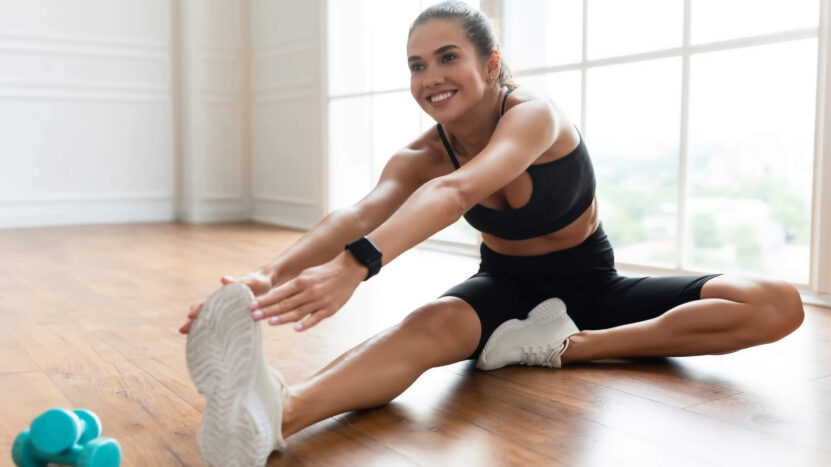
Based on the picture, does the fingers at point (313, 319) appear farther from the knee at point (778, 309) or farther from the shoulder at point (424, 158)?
the knee at point (778, 309)

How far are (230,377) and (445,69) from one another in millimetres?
705

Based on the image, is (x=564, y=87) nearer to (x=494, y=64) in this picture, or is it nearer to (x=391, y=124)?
(x=391, y=124)

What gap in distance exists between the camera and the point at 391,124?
4.26 metres

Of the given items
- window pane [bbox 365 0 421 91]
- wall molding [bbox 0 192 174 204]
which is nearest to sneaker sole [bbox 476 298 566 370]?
window pane [bbox 365 0 421 91]

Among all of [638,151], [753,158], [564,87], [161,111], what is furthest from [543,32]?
[161,111]

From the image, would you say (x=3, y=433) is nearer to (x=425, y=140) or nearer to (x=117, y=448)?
(x=117, y=448)

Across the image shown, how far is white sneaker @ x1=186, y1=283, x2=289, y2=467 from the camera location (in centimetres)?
99

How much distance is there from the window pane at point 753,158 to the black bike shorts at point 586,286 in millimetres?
1038

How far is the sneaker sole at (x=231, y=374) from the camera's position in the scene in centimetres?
99

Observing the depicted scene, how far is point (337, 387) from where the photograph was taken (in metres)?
1.24

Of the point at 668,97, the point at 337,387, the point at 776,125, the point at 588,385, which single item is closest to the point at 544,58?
the point at 668,97

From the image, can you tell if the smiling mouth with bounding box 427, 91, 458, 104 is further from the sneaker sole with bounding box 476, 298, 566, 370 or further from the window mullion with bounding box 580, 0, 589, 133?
the window mullion with bounding box 580, 0, 589, 133

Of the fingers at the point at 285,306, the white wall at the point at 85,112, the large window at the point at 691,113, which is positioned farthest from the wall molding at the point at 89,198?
the fingers at the point at 285,306

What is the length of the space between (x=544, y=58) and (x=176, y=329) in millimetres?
1865
